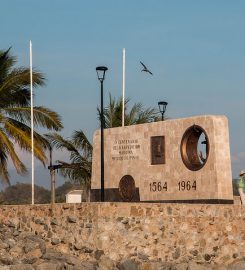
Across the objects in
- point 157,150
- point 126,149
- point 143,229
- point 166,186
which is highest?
point 126,149

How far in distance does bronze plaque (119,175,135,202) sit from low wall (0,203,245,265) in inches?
166

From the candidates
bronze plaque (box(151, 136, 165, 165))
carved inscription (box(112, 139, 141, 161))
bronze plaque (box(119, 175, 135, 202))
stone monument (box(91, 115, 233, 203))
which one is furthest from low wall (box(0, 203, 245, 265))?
carved inscription (box(112, 139, 141, 161))

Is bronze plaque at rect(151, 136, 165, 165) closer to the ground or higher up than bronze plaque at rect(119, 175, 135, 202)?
higher up

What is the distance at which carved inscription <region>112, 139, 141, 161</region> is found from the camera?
94.7 feet

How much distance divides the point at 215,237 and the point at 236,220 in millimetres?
1004

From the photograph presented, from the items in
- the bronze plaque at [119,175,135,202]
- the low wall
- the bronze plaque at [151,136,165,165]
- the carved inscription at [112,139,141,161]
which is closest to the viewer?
the low wall

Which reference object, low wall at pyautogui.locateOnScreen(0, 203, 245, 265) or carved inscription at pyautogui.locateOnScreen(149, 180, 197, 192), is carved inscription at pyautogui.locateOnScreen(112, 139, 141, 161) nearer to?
carved inscription at pyautogui.locateOnScreen(149, 180, 197, 192)

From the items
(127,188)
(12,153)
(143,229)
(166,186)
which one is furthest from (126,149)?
(143,229)

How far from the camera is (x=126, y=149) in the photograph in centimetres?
2927

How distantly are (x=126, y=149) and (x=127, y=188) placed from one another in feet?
4.80

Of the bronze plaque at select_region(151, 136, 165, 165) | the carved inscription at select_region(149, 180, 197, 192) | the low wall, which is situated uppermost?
the bronze plaque at select_region(151, 136, 165, 165)

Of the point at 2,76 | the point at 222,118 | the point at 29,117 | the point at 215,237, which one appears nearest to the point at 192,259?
the point at 215,237

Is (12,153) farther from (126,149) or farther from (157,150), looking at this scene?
(157,150)

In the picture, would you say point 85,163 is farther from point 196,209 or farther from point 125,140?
A: point 196,209
